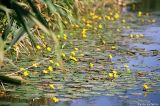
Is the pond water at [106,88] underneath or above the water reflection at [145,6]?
underneath

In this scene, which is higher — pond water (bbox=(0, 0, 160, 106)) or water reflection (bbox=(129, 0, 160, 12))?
water reflection (bbox=(129, 0, 160, 12))

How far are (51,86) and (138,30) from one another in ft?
19.2

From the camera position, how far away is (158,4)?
59.9 ft

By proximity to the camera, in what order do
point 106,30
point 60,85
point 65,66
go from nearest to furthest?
point 60,85
point 65,66
point 106,30

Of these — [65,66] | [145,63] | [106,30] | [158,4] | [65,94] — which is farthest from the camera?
[158,4]

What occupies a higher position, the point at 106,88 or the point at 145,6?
the point at 145,6

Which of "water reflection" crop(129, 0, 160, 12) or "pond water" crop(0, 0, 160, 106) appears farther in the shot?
"water reflection" crop(129, 0, 160, 12)

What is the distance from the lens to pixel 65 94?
16.4 feet

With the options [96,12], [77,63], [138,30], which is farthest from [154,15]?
[77,63]

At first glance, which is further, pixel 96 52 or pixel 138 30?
pixel 138 30

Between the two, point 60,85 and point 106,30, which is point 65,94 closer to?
point 60,85

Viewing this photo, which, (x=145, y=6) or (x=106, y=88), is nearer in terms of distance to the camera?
(x=106, y=88)

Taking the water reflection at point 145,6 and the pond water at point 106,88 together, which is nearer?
the pond water at point 106,88

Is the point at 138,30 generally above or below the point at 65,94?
above
